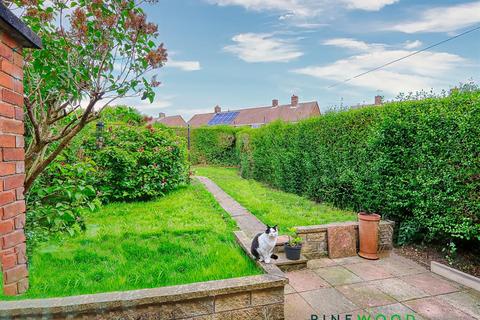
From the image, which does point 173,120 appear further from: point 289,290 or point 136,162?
point 289,290

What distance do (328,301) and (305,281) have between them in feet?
1.39

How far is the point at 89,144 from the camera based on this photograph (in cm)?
616

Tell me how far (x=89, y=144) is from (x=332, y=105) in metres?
5.62

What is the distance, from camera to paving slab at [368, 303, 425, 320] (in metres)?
2.40

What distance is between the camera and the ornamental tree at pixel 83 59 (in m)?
2.17

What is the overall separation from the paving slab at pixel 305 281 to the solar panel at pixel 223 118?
34139 millimetres

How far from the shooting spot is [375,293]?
2773 mm

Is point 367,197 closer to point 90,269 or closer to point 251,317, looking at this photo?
point 251,317

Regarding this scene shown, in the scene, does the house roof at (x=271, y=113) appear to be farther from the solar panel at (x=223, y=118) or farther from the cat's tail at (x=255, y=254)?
the cat's tail at (x=255, y=254)

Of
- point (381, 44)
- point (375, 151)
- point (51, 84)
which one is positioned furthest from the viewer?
point (381, 44)

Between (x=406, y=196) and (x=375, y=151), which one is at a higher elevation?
(x=375, y=151)

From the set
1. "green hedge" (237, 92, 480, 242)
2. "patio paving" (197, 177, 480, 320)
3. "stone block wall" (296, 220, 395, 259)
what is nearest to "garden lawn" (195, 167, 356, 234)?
"green hedge" (237, 92, 480, 242)

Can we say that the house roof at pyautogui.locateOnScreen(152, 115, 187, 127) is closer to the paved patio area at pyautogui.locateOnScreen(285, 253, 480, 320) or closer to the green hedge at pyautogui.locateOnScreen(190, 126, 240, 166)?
the green hedge at pyautogui.locateOnScreen(190, 126, 240, 166)

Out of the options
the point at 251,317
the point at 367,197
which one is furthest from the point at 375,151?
the point at 251,317
